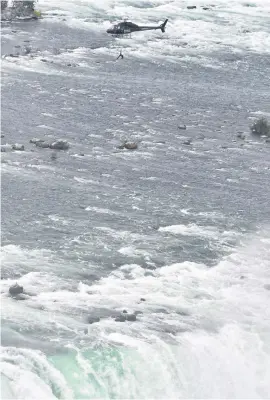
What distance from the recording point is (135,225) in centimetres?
5622

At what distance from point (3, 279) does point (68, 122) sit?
34.4 m

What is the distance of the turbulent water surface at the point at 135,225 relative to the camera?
132ft

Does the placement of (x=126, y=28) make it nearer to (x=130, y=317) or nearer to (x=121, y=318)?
(x=130, y=317)

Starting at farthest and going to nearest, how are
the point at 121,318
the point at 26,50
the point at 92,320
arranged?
the point at 26,50
the point at 121,318
the point at 92,320

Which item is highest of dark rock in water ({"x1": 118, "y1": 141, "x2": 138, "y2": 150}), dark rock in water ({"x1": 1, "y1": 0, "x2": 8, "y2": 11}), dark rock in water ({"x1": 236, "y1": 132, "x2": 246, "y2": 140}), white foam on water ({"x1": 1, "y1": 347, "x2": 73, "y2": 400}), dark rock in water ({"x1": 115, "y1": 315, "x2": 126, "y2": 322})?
dark rock in water ({"x1": 1, "y1": 0, "x2": 8, "y2": 11})

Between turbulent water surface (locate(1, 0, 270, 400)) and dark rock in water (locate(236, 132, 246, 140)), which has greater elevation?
turbulent water surface (locate(1, 0, 270, 400))

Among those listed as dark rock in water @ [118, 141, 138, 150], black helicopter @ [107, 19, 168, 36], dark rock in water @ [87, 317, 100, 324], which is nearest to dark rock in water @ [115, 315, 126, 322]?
dark rock in water @ [87, 317, 100, 324]

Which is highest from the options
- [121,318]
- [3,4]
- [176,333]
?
[3,4]

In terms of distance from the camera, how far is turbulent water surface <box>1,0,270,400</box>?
4009cm

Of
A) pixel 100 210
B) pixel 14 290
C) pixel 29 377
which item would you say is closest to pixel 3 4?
pixel 100 210

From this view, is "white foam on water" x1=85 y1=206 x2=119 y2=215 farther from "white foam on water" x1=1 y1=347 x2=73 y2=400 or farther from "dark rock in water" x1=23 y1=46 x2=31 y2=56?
"dark rock in water" x1=23 y1=46 x2=31 y2=56

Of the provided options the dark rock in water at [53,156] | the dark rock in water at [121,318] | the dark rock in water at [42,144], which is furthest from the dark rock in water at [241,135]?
the dark rock in water at [121,318]

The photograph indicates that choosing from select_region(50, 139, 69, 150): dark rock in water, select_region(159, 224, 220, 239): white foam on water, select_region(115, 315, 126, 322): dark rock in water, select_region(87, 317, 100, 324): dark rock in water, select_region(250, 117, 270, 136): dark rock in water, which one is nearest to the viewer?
select_region(87, 317, 100, 324): dark rock in water

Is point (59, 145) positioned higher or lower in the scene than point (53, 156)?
higher
